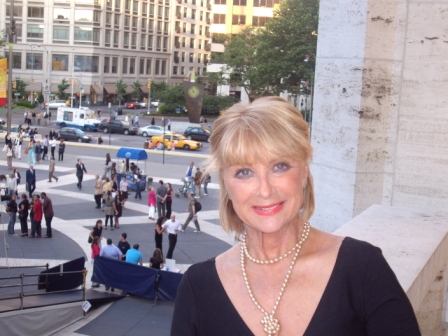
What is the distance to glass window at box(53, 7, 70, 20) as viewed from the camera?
85.6 meters

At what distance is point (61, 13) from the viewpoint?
85875mm

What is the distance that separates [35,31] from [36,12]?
2.56 meters

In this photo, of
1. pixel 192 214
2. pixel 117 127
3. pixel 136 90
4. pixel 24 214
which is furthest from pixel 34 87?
pixel 192 214

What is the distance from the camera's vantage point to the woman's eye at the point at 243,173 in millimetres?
2170

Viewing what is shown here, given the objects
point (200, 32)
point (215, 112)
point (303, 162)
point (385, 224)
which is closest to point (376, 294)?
point (303, 162)

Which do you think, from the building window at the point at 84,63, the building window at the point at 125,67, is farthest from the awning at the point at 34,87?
the building window at the point at 125,67

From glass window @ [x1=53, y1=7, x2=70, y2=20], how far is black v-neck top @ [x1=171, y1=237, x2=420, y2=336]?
88.5 metres

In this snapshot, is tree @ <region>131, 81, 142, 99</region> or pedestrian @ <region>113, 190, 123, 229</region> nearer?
pedestrian @ <region>113, 190, 123, 229</region>

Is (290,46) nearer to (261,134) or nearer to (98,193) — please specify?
(98,193)

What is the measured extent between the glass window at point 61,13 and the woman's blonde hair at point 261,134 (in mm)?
88403

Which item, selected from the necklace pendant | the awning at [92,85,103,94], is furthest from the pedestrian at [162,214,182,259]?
the awning at [92,85,103,94]

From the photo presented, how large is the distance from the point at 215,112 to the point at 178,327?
68.2 m

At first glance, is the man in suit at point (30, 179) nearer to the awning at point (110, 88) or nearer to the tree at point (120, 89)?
the tree at point (120, 89)

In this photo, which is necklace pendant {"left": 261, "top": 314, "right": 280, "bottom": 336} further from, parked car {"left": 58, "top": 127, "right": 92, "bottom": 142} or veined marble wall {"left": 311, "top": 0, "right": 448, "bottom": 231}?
parked car {"left": 58, "top": 127, "right": 92, "bottom": 142}
